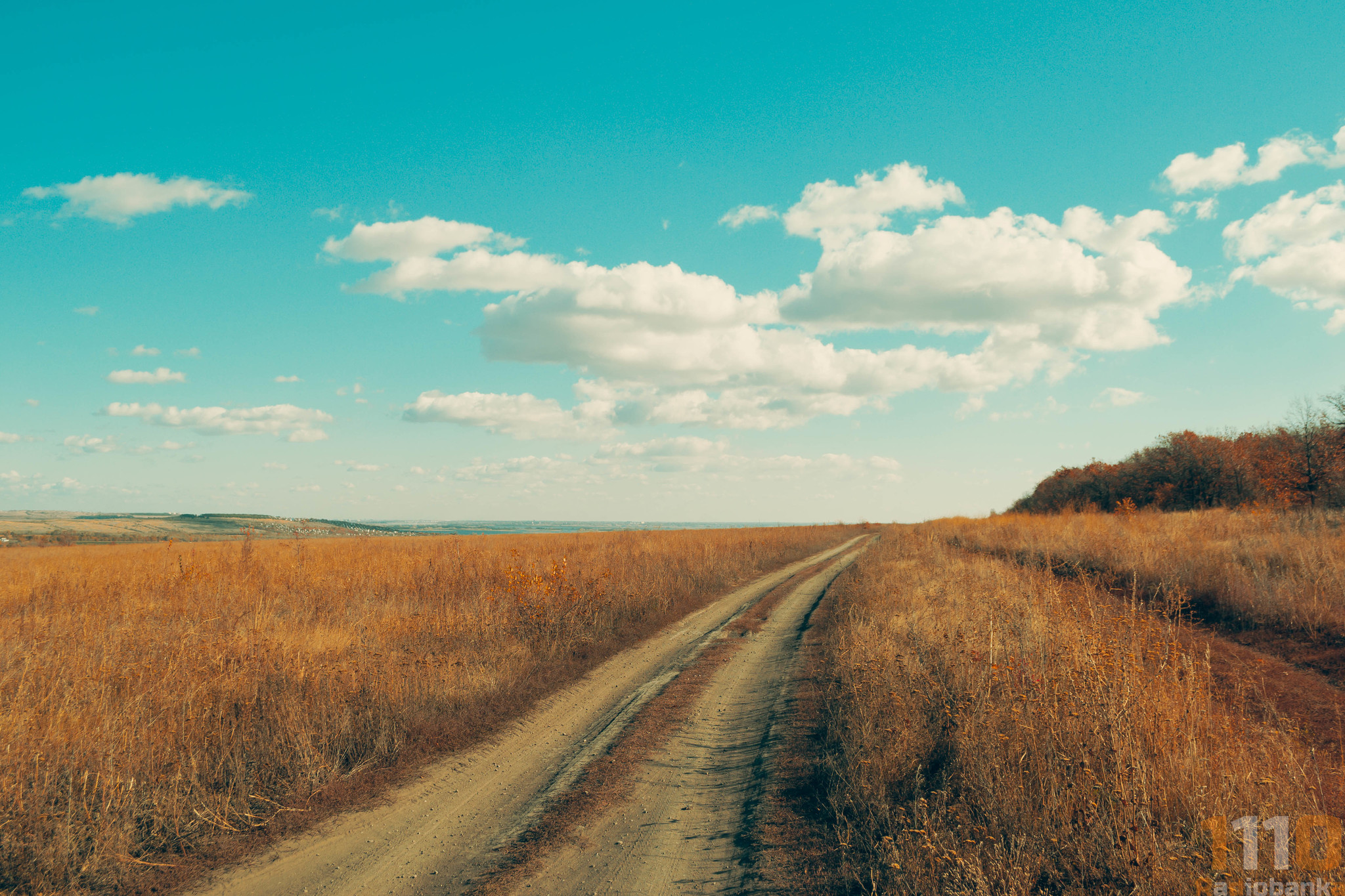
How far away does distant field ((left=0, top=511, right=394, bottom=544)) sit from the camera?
1785cm

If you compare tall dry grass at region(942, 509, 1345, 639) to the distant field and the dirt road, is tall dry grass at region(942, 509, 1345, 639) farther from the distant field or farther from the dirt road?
the distant field

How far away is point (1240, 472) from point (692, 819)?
4536 cm

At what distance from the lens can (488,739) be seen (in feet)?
22.5

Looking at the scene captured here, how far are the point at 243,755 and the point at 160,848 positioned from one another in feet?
4.28

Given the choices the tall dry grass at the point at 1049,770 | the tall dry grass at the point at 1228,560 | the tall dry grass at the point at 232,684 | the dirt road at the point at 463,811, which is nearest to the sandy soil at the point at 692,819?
the dirt road at the point at 463,811

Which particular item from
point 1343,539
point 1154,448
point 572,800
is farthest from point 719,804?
point 1154,448

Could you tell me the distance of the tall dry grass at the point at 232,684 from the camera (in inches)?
180

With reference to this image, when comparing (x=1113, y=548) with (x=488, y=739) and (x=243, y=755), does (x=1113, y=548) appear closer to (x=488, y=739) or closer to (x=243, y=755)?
(x=488, y=739)

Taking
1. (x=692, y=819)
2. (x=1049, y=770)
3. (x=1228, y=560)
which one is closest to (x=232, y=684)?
(x=692, y=819)

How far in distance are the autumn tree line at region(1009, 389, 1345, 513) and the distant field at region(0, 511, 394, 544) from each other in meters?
36.1

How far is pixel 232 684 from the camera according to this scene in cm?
665

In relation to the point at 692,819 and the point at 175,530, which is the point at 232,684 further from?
the point at 175,530

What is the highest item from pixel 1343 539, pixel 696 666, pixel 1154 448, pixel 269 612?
pixel 1154 448

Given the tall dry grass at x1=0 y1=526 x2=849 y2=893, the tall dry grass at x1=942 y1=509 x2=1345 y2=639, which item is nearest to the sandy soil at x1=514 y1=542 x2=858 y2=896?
the tall dry grass at x1=0 y1=526 x2=849 y2=893
